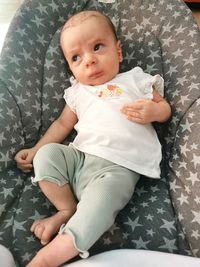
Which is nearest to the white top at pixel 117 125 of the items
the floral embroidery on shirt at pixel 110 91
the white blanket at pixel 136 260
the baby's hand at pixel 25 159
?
the floral embroidery on shirt at pixel 110 91

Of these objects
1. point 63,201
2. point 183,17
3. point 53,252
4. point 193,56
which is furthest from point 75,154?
point 183,17

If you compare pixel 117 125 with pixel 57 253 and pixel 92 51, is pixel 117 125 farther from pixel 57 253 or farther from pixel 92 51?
pixel 57 253

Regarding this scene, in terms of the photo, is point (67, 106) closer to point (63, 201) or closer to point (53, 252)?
point (63, 201)

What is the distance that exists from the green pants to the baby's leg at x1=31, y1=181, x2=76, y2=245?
19 mm

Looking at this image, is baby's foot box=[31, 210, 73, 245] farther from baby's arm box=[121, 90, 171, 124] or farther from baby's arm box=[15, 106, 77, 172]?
baby's arm box=[121, 90, 171, 124]

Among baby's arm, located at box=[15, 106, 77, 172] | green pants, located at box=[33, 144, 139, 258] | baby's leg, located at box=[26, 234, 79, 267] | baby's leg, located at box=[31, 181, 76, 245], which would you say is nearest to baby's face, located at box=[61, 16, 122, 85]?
baby's arm, located at box=[15, 106, 77, 172]

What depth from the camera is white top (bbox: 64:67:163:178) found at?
3.51 ft

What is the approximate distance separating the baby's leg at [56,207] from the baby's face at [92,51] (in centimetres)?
37

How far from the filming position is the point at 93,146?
42.9 inches

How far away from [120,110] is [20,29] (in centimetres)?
50

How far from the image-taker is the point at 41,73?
4.30 feet

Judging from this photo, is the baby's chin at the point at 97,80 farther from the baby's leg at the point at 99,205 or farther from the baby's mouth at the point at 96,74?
the baby's leg at the point at 99,205

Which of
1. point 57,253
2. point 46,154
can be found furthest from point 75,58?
point 57,253

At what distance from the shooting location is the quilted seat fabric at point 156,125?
3.22 ft
